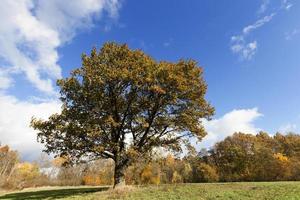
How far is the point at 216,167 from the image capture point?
80688 mm

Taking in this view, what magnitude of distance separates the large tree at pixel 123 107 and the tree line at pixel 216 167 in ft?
114

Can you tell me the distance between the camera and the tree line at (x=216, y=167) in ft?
226

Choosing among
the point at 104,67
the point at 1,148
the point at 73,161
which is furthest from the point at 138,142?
the point at 1,148

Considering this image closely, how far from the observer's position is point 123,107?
1149 inches

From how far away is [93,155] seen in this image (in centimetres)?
2853

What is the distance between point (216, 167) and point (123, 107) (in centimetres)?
5899

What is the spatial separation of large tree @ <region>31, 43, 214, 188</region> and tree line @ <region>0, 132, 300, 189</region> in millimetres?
34859

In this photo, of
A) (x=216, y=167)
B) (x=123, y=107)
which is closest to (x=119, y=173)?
(x=123, y=107)

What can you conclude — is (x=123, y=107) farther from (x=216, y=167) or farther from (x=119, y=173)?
(x=216, y=167)

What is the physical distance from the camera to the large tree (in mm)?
26641

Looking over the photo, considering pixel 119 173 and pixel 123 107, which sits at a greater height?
pixel 123 107

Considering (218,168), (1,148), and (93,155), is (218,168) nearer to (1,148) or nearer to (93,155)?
(93,155)

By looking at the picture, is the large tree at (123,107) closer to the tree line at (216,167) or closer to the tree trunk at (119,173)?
the tree trunk at (119,173)

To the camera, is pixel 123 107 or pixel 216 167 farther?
pixel 216 167
